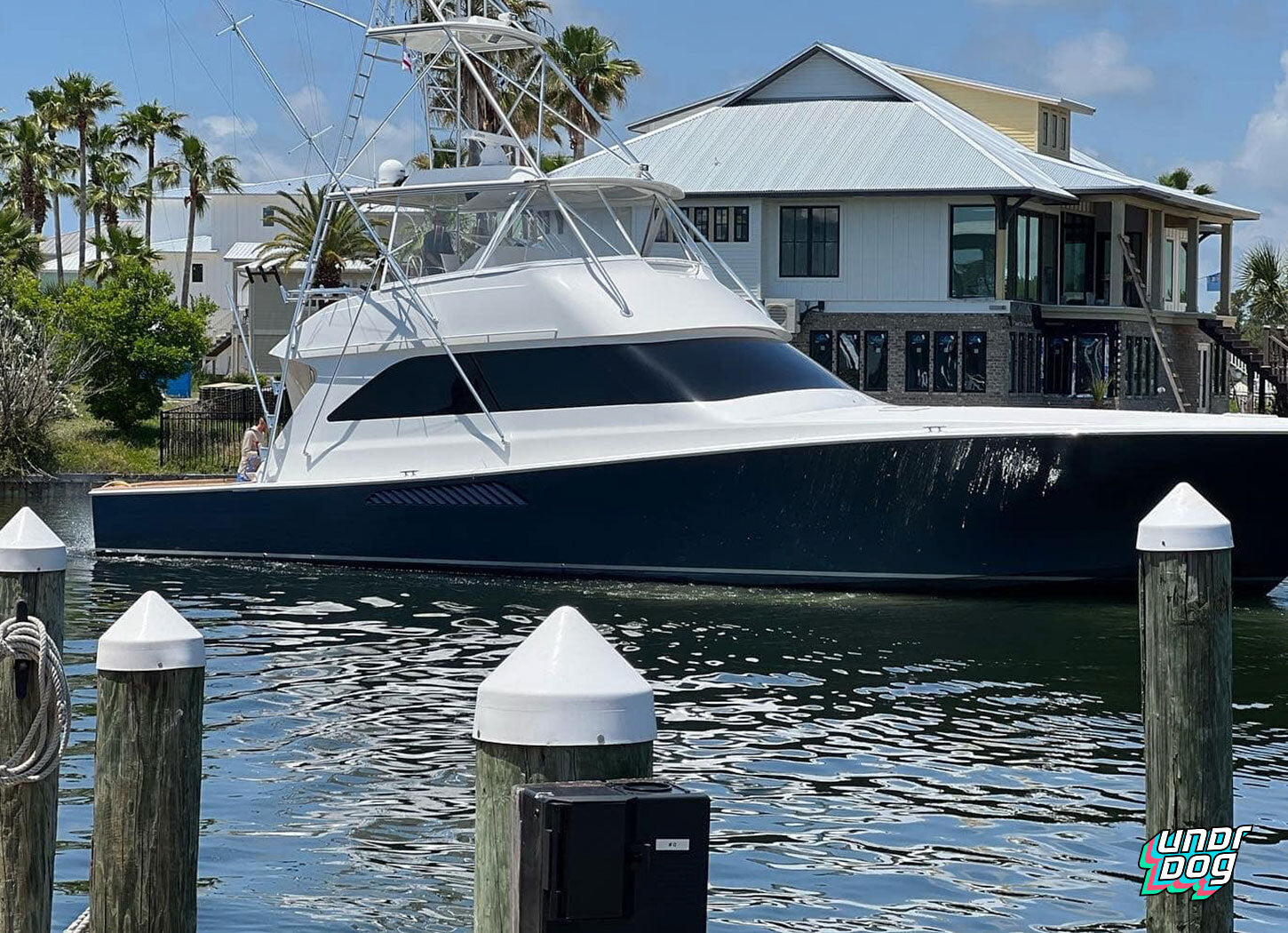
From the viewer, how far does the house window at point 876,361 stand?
1694 inches

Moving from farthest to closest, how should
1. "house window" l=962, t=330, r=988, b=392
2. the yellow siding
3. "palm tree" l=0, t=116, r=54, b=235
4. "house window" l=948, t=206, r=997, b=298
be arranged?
1. "palm tree" l=0, t=116, r=54, b=235
2. the yellow siding
3. "house window" l=948, t=206, r=997, b=298
4. "house window" l=962, t=330, r=988, b=392

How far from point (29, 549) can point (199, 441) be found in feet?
109

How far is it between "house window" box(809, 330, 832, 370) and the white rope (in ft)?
123

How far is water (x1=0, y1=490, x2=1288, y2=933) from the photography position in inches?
316

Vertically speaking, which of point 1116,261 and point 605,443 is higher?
point 1116,261

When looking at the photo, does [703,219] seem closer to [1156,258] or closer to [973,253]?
[973,253]

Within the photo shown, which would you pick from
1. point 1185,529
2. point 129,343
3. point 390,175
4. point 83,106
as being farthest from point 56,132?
point 1185,529

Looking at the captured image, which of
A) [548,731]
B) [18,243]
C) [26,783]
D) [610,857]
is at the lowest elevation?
[26,783]

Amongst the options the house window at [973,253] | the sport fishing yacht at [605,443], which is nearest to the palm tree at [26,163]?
the house window at [973,253]

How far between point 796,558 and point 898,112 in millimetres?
29347

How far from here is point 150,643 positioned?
5.46 meters

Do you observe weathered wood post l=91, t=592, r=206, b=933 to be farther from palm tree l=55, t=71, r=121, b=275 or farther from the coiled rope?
palm tree l=55, t=71, r=121, b=275

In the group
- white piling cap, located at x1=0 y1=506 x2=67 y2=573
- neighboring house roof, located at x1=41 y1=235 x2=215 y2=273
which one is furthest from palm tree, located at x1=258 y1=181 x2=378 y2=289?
white piling cap, located at x1=0 y1=506 x2=67 y2=573

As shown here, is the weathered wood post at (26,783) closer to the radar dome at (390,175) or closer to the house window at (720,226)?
the radar dome at (390,175)
